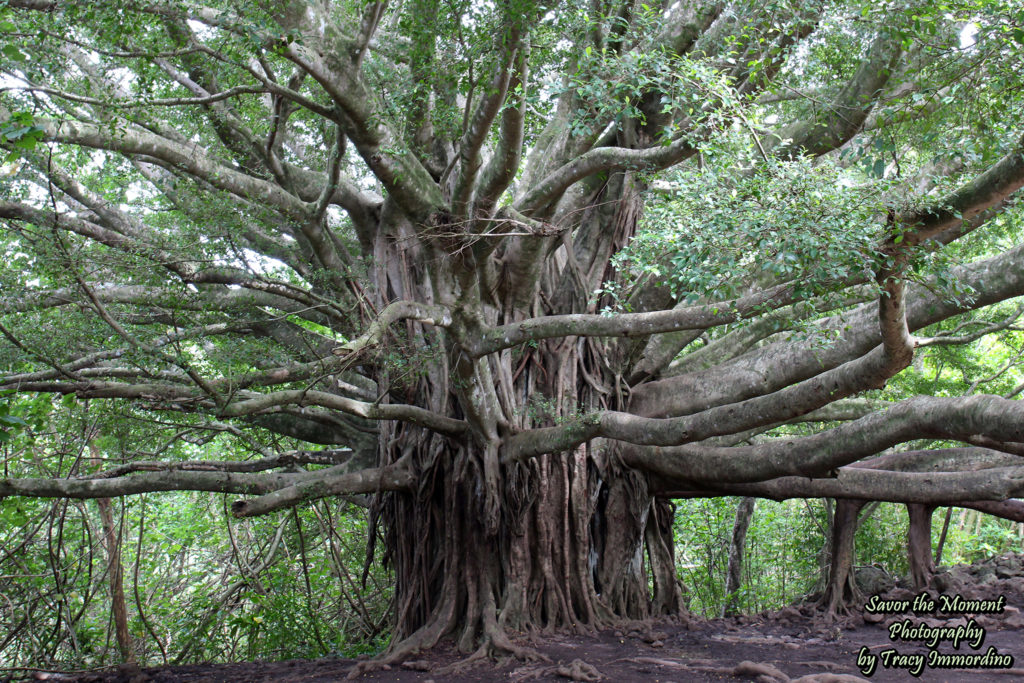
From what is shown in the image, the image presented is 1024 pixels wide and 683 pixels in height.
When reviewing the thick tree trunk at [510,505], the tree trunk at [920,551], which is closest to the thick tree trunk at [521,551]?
the thick tree trunk at [510,505]

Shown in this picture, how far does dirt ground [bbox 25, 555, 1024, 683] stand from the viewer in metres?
4.97

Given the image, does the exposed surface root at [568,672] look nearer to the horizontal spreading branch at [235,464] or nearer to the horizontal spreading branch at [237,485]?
the horizontal spreading branch at [237,485]

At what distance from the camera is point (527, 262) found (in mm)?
6383

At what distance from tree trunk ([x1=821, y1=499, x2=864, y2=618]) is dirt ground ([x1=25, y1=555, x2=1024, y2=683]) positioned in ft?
Answer: 0.49

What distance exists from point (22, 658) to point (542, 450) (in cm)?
540

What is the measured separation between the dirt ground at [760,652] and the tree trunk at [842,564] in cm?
15

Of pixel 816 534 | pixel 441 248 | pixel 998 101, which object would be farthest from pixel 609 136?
pixel 816 534

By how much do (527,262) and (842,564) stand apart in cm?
403

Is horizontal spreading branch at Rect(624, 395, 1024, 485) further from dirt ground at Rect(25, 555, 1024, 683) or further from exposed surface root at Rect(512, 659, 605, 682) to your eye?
exposed surface root at Rect(512, 659, 605, 682)

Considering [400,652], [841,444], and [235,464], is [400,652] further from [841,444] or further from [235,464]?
[841,444]

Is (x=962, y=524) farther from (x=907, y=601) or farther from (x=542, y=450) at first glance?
(x=542, y=450)

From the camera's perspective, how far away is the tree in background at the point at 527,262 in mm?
4309

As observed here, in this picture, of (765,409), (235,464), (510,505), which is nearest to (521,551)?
(510,505)

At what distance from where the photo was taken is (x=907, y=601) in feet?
22.5
